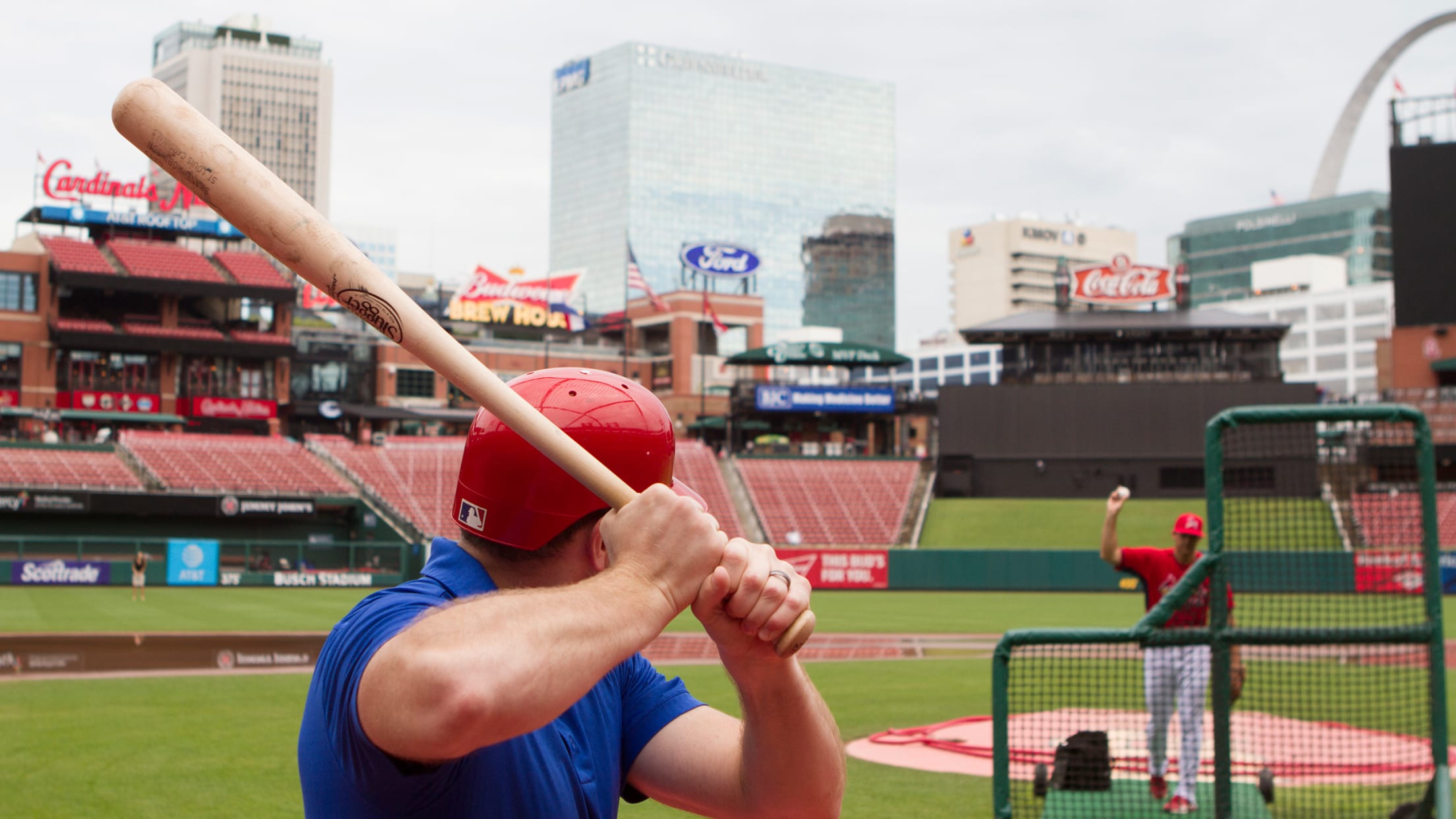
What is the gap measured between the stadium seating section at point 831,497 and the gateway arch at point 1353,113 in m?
62.3

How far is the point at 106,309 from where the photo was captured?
61.9m

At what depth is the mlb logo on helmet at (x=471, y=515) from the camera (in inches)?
97.5

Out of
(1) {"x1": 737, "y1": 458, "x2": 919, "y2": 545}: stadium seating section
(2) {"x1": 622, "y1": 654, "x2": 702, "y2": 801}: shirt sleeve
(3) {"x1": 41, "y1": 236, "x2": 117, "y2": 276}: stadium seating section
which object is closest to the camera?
(2) {"x1": 622, "y1": 654, "x2": 702, "y2": 801}: shirt sleeve

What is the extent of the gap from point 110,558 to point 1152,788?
3656 centimetres

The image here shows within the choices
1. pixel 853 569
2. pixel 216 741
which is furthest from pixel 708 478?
pixel 216 741

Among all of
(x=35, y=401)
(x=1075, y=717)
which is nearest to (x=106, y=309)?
(x=35, y=401)

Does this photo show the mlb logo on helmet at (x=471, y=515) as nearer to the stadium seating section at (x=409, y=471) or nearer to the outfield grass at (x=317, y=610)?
the outfield grass at (x=317, y=610)

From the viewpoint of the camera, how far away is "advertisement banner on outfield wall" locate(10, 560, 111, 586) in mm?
36562

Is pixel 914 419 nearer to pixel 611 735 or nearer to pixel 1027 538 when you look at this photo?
pixel 1027 538

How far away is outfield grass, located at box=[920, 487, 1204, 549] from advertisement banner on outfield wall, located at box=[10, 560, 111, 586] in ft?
96.0

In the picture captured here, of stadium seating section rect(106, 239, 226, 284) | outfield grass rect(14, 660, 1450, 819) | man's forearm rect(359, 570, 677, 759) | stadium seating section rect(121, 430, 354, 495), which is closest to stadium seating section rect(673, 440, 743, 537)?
stadium seating section rect(121, 430, 354, 495)

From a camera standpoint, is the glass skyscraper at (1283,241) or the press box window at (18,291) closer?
the press box window at (18,291)

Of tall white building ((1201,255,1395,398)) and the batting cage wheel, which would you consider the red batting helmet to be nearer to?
the batting cage wheel

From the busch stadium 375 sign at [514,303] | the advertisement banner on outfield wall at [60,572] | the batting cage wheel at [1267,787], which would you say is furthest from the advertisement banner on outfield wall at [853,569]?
the busch stadium 375 sign at [514,303]
